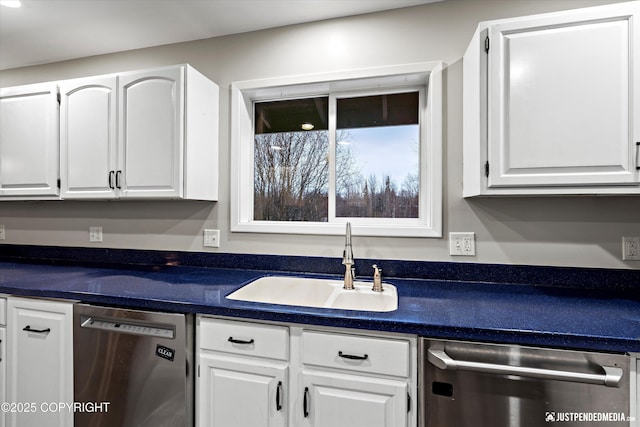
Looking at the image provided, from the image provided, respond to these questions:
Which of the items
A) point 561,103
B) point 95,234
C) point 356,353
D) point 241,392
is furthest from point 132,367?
point 561,103

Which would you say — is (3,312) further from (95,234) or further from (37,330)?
(95,234)

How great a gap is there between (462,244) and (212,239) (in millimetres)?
1467

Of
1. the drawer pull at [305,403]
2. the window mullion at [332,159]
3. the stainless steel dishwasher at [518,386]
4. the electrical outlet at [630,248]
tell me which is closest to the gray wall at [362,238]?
the electrical outlet at [630,248]

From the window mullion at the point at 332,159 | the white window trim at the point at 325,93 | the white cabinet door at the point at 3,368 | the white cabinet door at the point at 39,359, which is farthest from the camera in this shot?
the window mullion at the point at 332,159

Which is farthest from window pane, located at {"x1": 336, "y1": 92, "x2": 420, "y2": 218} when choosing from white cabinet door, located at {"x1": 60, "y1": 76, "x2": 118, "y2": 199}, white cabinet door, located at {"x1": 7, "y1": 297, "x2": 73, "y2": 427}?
white cabinet door, located at {"x1": 7, "y1": 297, "x2": 73, "y2": 427}

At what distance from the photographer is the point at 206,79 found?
190 cm

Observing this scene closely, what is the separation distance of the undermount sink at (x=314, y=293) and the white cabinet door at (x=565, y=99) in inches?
28.7

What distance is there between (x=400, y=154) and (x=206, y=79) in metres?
1.23

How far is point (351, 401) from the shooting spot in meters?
1.13

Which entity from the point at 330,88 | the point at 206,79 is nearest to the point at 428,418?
the point at 330,88

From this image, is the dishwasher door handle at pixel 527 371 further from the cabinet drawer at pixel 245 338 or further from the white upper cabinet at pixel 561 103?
the white upper cabinet at pixel 561 103

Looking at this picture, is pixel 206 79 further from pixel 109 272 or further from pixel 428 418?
pixel 428 418

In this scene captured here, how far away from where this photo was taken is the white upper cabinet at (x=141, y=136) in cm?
173

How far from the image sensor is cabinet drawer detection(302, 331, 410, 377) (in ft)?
3.63
